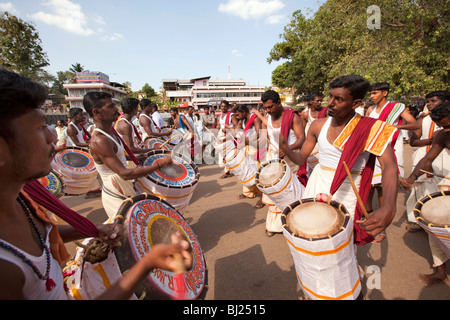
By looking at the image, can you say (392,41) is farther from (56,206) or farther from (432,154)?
(56,206)

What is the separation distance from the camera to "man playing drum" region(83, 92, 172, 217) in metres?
2.69

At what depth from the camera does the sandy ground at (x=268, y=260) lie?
2598 millimetres

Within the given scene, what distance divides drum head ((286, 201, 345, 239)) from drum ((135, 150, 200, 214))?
169 cm

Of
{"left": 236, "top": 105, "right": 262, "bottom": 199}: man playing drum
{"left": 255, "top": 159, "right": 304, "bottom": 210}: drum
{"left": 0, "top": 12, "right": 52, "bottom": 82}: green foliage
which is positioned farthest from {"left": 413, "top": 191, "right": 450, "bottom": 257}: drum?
{"left": 0, "top": 12, "right": 52, "bottom": 82}: green foliage

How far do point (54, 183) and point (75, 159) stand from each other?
919 millimetres

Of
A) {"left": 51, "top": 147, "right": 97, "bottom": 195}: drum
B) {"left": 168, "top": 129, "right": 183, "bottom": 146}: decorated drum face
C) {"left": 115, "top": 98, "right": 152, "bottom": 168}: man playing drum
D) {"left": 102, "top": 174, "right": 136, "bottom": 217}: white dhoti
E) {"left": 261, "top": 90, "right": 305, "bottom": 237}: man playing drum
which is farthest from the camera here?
{"left": 168, "top": 129, "right": 183, "bottom": 146}: decorated drum face

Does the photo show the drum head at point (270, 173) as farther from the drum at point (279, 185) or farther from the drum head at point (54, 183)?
the drum head at point (54, 183)

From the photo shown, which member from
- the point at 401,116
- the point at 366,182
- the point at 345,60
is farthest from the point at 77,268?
the point at 345,60

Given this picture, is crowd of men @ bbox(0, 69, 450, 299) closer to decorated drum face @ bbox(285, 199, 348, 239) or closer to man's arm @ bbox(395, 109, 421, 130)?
man's arm @ bbox(395, 109, 421, 130)

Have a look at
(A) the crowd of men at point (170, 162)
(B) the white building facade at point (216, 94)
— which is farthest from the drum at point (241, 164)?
(B) the white building facade at point (216, 94)

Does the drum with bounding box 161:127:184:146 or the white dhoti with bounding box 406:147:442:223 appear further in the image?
the drum with bounding box 161:127:184:146

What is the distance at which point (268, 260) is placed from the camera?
3.23m

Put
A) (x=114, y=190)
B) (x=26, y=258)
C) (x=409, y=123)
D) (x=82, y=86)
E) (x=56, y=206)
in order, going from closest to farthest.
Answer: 1. (x=26, y=258)
2. (x=56, y=206)
3. (x=114, y=190)
4. (x=409, y=123)
5. (x=82, y=86)

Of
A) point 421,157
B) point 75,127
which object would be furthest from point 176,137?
point 421,157
